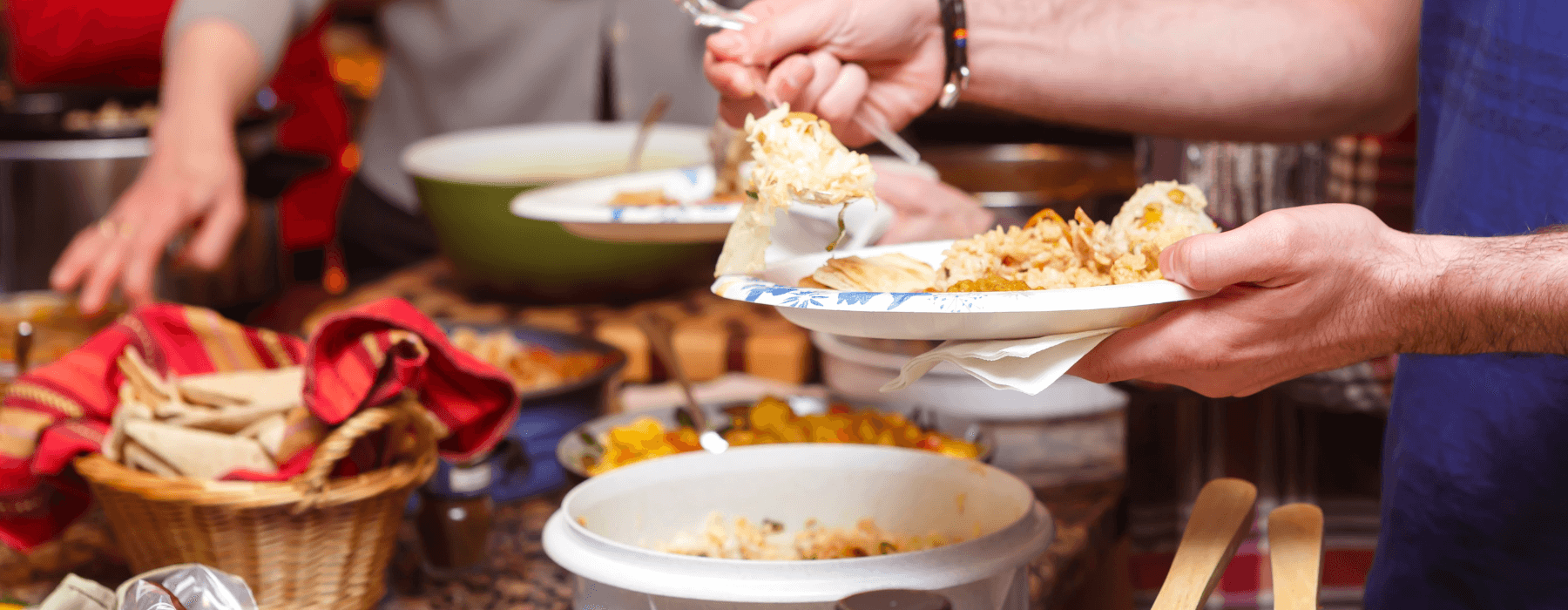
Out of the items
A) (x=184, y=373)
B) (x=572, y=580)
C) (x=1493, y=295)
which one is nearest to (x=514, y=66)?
(x=184, y=373)

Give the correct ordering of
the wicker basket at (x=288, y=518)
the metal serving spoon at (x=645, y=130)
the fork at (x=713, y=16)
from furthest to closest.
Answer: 1. the metal serving spoon at (x=645, y=130)
2. the fork at (x=713, y=16)
3. the wicker basket at (x=288, y=518)

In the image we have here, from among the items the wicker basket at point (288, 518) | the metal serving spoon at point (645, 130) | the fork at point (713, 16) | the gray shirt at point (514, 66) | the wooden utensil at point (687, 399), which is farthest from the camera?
the gray shirt at point (514, 66)

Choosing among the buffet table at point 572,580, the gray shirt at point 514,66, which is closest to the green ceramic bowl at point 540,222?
the buffet table at point 572,580

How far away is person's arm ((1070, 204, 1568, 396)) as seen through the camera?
0.77 m

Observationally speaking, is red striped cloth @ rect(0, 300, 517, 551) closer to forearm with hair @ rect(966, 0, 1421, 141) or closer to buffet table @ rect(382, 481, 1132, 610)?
buffet table @ rect(382, 481, 1132, 610)

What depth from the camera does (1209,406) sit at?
1.60m

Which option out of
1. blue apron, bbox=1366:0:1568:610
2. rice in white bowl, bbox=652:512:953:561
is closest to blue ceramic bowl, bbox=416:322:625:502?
rice in white bowl, bbox=652:512:953:561

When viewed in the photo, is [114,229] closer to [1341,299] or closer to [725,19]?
[725,19]

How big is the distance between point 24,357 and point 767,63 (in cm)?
93

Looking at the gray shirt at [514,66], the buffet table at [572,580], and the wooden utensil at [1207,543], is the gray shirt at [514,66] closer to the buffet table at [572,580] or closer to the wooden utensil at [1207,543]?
the buffet table at [572,580]

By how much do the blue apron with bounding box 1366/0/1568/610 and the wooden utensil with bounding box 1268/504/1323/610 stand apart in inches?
10.8

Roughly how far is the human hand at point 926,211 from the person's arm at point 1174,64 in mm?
178

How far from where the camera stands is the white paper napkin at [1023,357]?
0.77 meters

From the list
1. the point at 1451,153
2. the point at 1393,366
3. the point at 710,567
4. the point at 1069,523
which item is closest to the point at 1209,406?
the point at 1393,366
